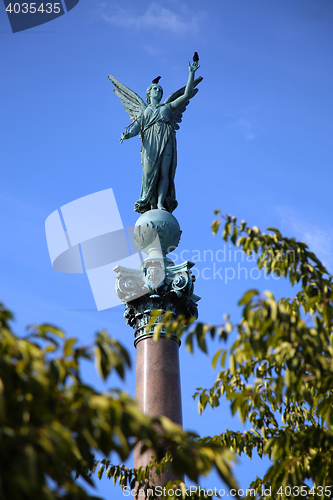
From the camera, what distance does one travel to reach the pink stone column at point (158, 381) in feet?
29.0

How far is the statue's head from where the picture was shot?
12688 millimetres

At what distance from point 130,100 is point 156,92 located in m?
0.88

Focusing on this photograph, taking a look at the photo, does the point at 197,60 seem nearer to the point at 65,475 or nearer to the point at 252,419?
the point at 252,419

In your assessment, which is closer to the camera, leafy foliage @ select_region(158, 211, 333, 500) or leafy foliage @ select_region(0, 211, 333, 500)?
leafy foliage @ select_region(0, 211, 333, 500)

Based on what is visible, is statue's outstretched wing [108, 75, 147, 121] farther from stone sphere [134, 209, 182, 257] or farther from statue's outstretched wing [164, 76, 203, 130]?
stone sphere [134, 209, 182, 257]

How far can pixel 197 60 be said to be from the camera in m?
12.6

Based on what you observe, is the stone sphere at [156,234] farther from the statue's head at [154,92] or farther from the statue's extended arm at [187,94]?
the statue's head at [154,92]

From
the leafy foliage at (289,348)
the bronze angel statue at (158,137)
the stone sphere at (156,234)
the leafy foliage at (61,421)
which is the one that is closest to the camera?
the leafy foliage at (61,421)

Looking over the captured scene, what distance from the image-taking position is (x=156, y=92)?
41.7ft

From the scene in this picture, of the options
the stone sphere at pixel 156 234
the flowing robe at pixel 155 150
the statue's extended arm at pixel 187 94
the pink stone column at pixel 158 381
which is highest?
the statue's extended arm at pixel 187 94

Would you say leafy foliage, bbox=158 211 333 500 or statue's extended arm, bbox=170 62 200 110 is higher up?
statue's extended arm, bbox=170 62 200 110

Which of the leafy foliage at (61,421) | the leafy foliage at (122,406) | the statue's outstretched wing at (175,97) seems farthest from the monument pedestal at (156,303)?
the leafy foliage at (61,421)

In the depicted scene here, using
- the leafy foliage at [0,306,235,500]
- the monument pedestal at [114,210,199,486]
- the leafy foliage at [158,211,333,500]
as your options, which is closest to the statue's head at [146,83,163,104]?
the monument pedestal at [114,210,199,486]

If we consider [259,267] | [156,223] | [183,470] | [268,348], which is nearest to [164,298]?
[156,223]
